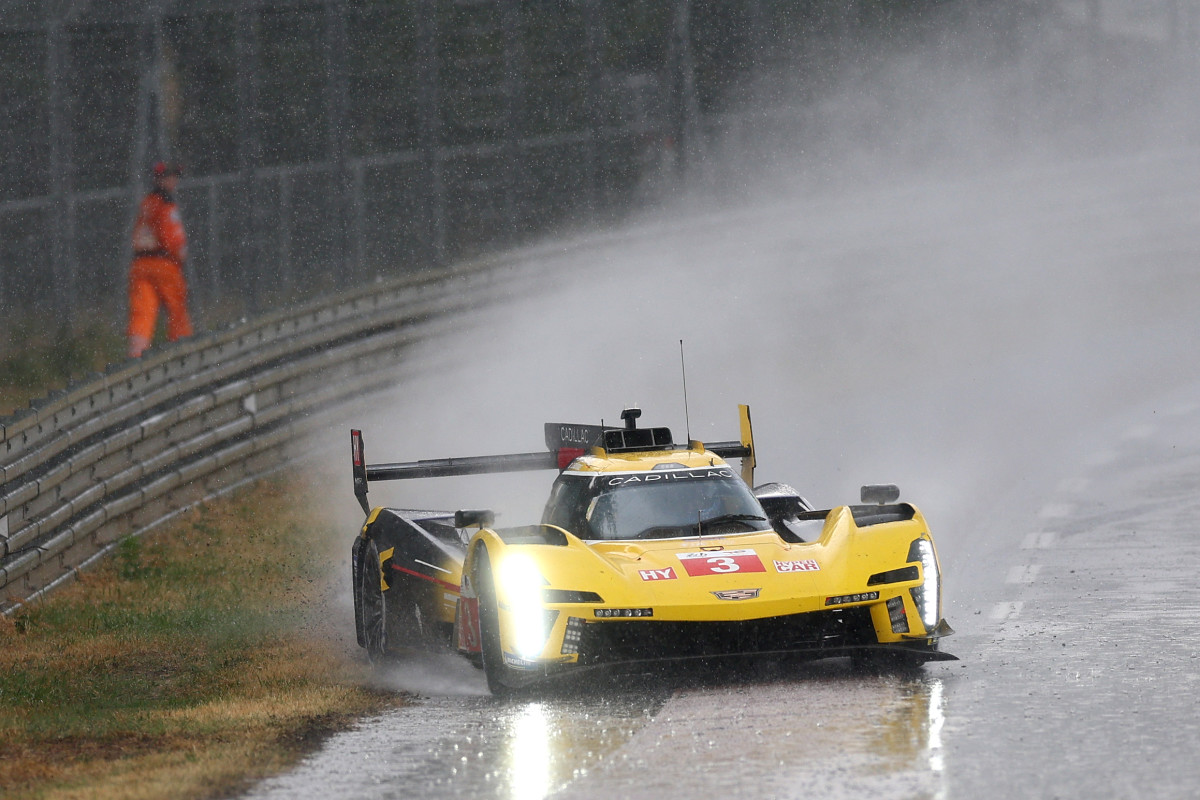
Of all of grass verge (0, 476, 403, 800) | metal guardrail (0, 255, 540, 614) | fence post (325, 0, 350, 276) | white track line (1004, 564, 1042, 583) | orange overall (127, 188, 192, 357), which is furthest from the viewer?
fence post (325, 0, 350, 276)

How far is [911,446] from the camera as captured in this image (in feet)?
68.9

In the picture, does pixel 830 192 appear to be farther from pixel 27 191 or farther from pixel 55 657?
pixel 55 657

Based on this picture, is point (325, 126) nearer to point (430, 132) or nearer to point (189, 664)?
point (430, 132)

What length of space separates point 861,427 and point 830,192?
27.8 ft

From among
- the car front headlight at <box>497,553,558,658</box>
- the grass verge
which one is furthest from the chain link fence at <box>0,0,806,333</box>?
the car front headlight at <box>497,553,558,658</box>

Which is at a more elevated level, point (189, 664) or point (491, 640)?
point (491, 640)

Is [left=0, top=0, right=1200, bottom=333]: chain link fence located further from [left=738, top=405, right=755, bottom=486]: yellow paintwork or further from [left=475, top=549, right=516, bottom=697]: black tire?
[left=475, top=549, right=516, bottom=697]: black tire

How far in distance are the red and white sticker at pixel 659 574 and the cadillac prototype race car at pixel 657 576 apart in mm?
10

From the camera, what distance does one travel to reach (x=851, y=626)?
9492mm

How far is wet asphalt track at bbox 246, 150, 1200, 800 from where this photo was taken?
719 centimetres

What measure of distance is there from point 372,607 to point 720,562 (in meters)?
3.10

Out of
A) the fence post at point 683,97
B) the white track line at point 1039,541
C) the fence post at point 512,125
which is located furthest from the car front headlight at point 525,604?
the fence post at point 683,97

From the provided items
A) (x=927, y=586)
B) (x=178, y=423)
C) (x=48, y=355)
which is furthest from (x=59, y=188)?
(x=927, y=586)

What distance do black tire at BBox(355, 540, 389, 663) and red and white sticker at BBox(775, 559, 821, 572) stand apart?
9.66 ft
